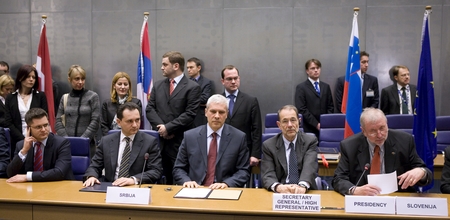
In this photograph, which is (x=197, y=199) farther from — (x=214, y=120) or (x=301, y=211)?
(x=214, y=120)

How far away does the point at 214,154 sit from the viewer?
3424 mm

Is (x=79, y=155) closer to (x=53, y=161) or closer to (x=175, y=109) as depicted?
(x=53, y=161)

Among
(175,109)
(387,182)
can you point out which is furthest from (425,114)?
(175,109)

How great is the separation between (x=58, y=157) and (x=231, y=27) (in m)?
3.94

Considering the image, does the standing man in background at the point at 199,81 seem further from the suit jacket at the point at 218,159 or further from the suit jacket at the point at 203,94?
the suit jacket at the point at 218,159

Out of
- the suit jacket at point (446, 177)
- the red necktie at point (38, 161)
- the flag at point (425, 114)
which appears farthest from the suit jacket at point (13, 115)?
the suit jacket at point (446, 177)

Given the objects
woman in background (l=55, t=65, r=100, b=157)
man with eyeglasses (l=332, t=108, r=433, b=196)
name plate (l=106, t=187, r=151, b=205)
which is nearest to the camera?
name plate (l=106, t=187, r=151, b=205)

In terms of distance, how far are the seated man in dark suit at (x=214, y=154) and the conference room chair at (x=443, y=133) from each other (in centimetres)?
264

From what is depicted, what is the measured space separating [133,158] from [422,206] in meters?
2.03

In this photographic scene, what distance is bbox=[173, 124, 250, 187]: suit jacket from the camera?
3.37 meters

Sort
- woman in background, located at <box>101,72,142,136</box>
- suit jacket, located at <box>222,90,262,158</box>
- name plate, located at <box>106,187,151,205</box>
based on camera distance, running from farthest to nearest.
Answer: woman in background, located at <box>101,72,142,136</box>
suit jacket, located at <box>222,90,262,158</box>
name plate, located at <box>106,187,151,205</box>

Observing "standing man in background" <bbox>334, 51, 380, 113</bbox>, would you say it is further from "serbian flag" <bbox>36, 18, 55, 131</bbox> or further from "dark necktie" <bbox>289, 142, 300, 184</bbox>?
"serbian flag" <bbox>36, 18, 55, 131</bbox>

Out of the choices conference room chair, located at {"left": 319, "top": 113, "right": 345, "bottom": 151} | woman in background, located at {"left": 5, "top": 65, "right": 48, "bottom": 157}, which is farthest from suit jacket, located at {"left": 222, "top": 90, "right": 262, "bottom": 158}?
woman in background, located at {"left": 5, "top": 65, "right": 48, "bottom": 157}

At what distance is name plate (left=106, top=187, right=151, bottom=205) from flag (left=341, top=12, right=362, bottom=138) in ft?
9.45
